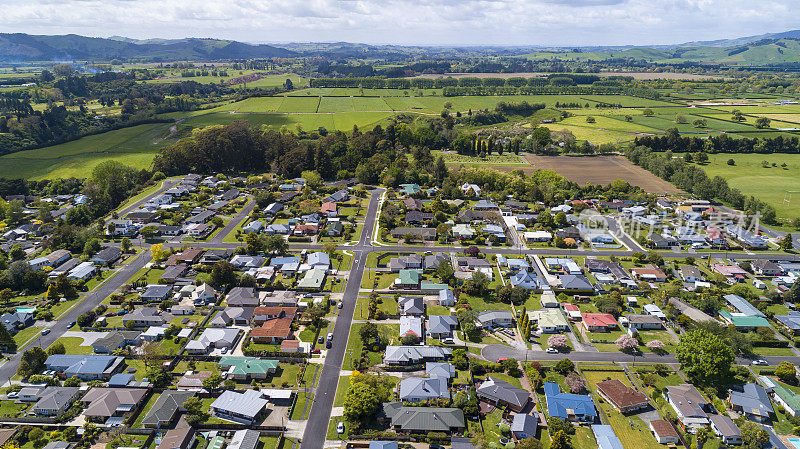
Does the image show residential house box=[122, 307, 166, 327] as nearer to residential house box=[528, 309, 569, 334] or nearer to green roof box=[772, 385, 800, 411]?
residential house box=[528, 309, 569, 334]

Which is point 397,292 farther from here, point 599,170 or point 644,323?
point 599,170

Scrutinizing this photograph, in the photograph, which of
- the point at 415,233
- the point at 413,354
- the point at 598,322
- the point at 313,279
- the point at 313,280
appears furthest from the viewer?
the point at 415,233

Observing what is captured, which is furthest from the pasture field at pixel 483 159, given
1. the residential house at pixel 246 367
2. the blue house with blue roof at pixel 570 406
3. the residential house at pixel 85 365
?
the residential house at pixel 85 365

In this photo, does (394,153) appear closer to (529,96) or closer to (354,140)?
(354,140)

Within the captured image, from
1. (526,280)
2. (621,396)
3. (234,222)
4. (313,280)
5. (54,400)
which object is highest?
(234,222)

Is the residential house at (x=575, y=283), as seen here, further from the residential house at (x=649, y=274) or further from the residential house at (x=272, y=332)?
the residential house at (x=272, y=332)

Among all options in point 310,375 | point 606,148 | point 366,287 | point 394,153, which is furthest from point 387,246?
point 606,148

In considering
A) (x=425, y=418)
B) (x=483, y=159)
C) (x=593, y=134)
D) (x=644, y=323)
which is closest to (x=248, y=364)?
(x=425, y=418)
